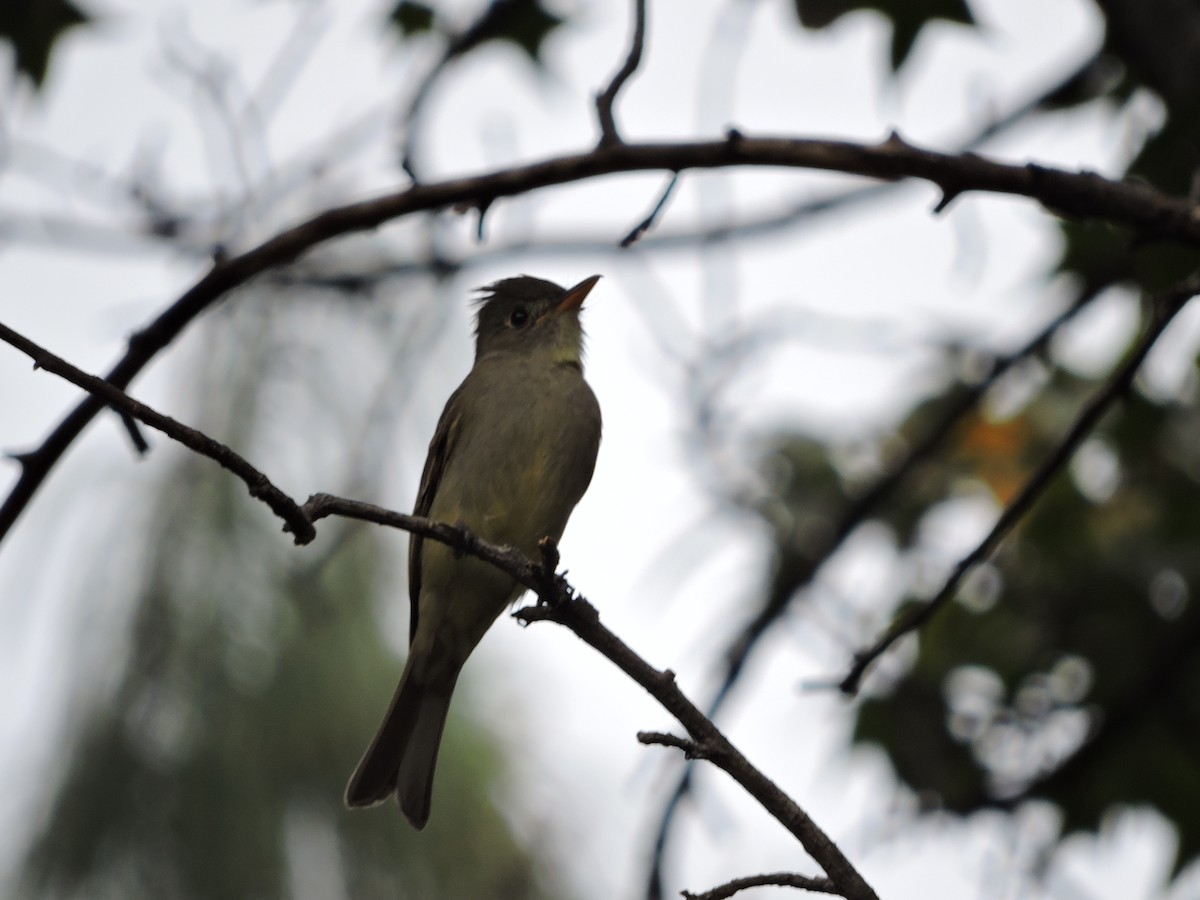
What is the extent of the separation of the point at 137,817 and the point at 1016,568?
3.89 meters

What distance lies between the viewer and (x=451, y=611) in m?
4.42

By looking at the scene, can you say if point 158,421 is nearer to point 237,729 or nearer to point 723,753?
point 723,753

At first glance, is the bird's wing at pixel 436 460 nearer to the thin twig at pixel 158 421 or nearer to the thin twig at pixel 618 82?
the thin twig at pixel 618 82

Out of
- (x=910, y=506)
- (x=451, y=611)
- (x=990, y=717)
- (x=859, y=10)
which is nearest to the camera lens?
(x=859, y=10)

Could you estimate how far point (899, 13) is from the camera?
164 inches

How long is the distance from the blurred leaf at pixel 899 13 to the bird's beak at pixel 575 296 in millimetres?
1435

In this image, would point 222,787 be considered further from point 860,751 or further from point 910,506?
point 910,506

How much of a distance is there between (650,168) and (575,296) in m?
2.35

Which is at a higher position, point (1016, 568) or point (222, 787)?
point (222, 787)

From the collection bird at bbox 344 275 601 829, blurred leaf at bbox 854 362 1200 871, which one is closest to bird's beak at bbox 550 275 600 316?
bird at bbox 344 275 601 829

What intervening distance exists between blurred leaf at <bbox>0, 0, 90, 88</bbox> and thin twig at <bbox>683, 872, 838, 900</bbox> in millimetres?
3752

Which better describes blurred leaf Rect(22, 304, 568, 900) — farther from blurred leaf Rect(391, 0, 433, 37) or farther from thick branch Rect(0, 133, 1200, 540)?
thick branch Rect(0, 133, 1200, 540)

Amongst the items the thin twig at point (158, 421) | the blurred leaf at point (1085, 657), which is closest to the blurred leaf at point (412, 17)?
the blurred leaf at point (1085, 657)

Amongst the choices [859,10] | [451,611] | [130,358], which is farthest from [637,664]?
[859,10]
